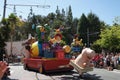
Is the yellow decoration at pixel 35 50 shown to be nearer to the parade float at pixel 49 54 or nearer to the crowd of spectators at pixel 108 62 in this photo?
the parade float at pixel 49 54

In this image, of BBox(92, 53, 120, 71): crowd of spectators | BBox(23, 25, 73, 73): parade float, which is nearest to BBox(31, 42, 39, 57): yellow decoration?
BBox(23, 25, 73, 73): parade float

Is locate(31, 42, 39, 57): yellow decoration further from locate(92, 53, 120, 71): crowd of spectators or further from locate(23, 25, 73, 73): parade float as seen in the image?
locate(92, 53, 120, 71): crowd of spectators

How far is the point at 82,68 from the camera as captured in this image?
63.8ft

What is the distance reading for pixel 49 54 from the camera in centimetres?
2261

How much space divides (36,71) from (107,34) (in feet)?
68.4

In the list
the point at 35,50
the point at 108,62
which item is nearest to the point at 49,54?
the point at 35,50

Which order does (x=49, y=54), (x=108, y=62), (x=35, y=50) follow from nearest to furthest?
(x=49, y=54), (x=35, y=50), (x=108, y=62)

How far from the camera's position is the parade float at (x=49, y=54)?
22266mm

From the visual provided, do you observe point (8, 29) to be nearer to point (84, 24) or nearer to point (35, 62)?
point (35, 62)

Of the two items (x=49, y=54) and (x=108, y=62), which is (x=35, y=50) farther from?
(x=108, y=62)

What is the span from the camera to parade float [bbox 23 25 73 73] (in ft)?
73.0

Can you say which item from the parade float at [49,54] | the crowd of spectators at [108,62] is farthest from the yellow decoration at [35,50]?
the crowd of spectators at [108,62]

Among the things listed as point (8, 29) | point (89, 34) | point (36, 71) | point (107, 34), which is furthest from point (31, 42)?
point (89, 34)

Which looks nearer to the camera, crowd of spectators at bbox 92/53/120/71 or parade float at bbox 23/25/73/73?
parade float at bbox 23/25/73/73
